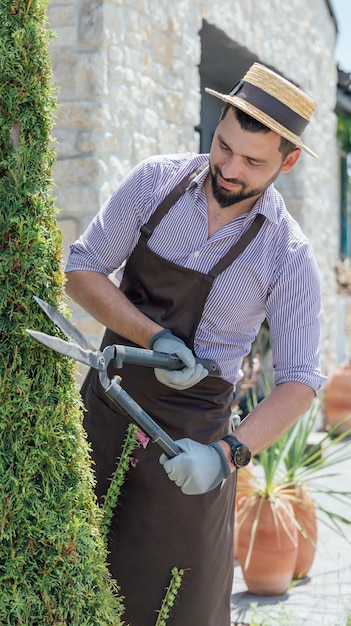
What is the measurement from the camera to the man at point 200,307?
7.23 ft

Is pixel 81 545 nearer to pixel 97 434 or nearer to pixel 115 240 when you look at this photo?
pixel 97 434

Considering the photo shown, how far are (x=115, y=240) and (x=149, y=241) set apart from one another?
9cm

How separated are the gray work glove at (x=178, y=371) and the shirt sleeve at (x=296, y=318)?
0.95ft

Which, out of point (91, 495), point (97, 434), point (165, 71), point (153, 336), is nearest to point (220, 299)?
point (153, 336)

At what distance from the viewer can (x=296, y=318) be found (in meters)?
2.28

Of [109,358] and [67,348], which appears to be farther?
[109,358]

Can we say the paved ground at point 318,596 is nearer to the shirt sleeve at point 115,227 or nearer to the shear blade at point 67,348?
the shirt sleeve at point 115,227

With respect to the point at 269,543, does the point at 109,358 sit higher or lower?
higher

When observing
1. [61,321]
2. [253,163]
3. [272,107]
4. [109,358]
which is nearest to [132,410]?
[109,358]

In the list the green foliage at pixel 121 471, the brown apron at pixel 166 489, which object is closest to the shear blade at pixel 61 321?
the green foliage at pixel 121 471

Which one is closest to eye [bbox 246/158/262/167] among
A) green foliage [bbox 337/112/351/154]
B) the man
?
the man

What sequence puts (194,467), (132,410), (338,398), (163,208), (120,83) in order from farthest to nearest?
1. (338,398)
2. (120,83)
3. (163,208)
4. (194,467)
5. (132,410)

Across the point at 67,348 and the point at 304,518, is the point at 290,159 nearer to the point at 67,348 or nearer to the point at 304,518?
the point at 67,348

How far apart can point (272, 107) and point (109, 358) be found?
35.9 inches
